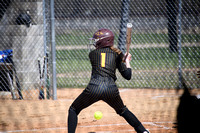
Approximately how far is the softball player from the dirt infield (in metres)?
1.04

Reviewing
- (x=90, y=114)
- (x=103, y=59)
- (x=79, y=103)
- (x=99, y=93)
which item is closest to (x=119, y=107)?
(x=99, y=93)

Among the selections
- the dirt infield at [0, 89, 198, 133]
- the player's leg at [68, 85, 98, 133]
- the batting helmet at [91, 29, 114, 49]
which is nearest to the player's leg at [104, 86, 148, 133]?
the player's leg at [68, 85, 98, 133]

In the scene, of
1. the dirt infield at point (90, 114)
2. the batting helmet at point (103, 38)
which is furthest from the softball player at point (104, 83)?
the dirt infield at point (90, 114)

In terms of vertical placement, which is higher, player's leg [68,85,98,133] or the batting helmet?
the batting helmet

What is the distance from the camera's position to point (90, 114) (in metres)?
6.03

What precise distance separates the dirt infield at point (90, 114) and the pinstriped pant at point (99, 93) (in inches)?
44.3

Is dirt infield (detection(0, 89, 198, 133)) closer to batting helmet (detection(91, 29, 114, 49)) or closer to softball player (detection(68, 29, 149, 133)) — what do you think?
softball player (detection(68, 29, 149, 133))

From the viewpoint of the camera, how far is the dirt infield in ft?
16.4

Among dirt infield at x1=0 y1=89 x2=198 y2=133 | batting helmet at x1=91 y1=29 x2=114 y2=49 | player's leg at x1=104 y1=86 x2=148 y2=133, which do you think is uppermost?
batting helmet at x1=91 y1=29 x2=114 y2=49

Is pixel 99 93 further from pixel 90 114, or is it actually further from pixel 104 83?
pixel 90 114

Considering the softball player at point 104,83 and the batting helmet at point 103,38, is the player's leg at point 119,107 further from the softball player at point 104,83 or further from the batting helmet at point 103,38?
the batting helmet at point 103,38

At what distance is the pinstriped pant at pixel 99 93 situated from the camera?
373 cm

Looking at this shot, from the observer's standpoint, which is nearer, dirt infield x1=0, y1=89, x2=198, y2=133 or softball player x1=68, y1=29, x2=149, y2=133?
softball player x1=68, y1=29, x2=149, y2=133

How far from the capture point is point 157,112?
6.09 m
